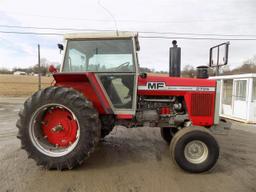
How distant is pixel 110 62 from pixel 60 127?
138 centimetres

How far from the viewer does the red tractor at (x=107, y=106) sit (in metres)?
3.22

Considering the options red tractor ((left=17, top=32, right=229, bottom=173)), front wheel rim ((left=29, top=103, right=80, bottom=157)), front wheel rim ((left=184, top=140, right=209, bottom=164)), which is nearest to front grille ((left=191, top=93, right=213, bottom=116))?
red tractor ((left=17, top=32, right=229, bottom=173))

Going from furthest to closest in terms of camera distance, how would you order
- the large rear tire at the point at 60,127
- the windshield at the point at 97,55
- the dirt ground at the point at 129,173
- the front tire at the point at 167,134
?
1. the front tire at the point at 167,134
2. the windshield at the point at 97,55
3. the large rear tire at the point at 60,127
4. the dirt ground at the point at 129,173


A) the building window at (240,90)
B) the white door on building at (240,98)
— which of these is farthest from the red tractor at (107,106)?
the building window at (240,90)

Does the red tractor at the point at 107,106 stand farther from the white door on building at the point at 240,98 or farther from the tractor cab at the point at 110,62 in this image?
the white door on building at the point at 240,98

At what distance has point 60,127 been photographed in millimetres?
3451

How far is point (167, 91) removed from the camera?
3713mm

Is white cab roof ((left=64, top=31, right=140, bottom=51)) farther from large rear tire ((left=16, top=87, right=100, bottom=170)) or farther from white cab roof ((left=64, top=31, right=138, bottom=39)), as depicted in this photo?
large rear tire ((left=16, top=87, right=100, bottom=170))

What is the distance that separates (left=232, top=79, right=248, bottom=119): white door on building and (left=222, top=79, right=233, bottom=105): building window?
0.37 metres

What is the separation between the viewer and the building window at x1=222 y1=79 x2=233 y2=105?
32.8ft

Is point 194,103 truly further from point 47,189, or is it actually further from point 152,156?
point 47,189

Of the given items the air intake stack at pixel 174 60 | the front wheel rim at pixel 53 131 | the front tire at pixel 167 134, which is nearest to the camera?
the front wheel rim at pixel 53 131

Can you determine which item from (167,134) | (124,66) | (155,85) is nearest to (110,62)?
(124,66)

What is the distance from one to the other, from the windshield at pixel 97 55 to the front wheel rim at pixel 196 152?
1677 mm
